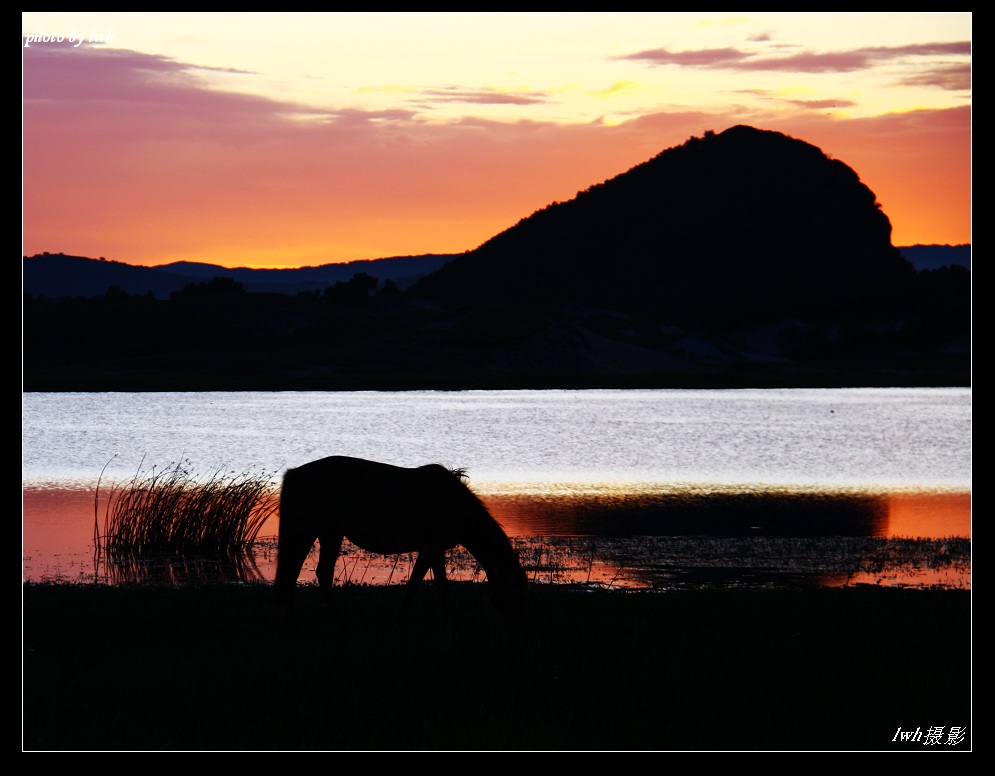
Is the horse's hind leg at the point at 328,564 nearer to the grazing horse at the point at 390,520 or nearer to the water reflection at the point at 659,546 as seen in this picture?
the grazing horse at the point at 390,520

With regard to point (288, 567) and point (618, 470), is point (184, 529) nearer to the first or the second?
point (288, 567)

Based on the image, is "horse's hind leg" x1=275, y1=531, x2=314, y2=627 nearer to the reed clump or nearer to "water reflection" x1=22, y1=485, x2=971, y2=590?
"water reflection" x1=22, y1=485, x2=971, y2=590

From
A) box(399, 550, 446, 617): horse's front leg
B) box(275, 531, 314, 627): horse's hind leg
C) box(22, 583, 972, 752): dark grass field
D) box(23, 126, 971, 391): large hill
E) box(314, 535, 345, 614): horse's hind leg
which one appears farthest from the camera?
box(23, 126, 971, 391): large hill

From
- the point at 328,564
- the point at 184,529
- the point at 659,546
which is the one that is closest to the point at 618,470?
the point at 659,546

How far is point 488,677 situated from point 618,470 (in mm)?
32673

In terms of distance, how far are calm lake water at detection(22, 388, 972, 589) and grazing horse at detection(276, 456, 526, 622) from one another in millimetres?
6479

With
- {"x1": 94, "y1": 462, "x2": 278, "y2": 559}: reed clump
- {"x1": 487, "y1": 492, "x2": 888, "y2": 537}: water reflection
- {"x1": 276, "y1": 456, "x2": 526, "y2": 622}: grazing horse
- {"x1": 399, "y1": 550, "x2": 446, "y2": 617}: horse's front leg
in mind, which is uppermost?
{"x1": 276, "y1": 456, "x2": 526, "y2": 622}: grazing horse

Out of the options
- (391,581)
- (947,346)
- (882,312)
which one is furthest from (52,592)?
(882,312)

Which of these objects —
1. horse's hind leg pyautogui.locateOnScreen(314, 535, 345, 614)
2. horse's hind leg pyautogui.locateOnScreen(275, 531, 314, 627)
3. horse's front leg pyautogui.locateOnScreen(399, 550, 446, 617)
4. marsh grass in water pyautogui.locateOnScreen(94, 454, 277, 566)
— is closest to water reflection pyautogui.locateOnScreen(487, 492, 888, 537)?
marsh grass in water pyautogui.locateOnScreen(94, 454, 277, 566)

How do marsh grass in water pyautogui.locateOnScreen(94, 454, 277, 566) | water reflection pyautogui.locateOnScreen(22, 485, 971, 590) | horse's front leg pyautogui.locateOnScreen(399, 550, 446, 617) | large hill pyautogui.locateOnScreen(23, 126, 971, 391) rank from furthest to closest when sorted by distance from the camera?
1. large hill pyautogui.locateOnScreen(23, 126, 971, 391)
2. marsh grass in water pyautogui.locateOnScreen(94, 454, 277, 566)
3. water reflection pyautogui.locateOnScreen(22, 485, 971, 590)
4. horse's front leg pyautogui.locateOnScreen(399, 550, 446, 617)

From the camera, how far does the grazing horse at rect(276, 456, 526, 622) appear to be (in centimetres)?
1366

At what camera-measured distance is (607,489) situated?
36781mm
